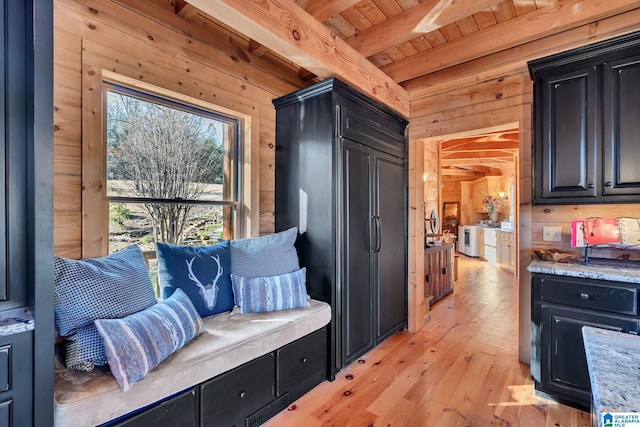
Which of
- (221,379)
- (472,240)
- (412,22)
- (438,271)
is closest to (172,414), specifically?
(221,379)

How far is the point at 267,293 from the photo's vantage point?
2107 millimetres

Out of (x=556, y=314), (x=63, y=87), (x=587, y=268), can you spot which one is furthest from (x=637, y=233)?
(x=63, y=87)

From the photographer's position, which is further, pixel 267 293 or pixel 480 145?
pixel 480 145

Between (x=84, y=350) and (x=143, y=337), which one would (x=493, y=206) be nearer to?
(x=143, y=337)

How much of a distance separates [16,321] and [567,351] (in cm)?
291

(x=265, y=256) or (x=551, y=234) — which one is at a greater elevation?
(x=551, y=234)

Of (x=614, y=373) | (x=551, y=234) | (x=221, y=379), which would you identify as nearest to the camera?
(x=614, y=373)

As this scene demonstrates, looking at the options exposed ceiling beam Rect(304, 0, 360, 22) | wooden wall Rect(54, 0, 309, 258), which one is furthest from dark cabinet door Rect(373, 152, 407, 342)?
exposed ceiling beam Rect(304, 0, 360, 22)

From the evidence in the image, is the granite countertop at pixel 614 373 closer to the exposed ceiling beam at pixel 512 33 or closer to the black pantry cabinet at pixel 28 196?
the black pantry cabinet at pixel 28 196

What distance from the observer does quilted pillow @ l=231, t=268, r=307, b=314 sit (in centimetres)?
207

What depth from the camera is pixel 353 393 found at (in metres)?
2.17

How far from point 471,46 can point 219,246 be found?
2644 millimetres

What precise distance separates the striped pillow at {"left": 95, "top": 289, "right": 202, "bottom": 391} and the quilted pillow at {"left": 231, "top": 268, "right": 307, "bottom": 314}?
1.46 ft

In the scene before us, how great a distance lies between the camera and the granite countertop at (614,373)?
1.79ft
